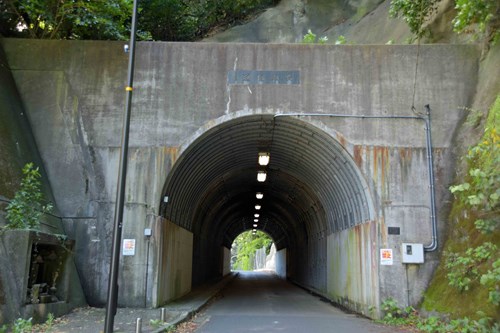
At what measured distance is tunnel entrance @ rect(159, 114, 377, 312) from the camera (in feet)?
46.0

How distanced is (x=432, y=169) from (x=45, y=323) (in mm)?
10271

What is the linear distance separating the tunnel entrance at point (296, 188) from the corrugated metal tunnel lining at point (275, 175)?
4 centimetres

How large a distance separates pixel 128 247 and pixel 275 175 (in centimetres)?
1038

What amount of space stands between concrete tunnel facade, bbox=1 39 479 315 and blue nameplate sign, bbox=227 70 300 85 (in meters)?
0.04

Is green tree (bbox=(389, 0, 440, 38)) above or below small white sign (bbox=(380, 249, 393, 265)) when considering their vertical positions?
above

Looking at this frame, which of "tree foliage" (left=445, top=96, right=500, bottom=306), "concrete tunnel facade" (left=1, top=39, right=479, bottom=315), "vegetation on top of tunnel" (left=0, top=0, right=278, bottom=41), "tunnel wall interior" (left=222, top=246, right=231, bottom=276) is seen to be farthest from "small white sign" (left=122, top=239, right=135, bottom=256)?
"tunnel wall interior" (left=222, top=246, right=231, bottom=276)

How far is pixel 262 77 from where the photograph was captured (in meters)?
14.1

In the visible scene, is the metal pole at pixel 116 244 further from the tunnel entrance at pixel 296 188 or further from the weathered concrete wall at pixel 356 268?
the weathered concrete wall at pixel 356 268

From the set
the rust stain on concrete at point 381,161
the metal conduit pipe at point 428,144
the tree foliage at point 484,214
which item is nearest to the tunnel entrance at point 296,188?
the metal conduit pipe at point 428,144

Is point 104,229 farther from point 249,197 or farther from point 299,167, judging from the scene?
point 249,197

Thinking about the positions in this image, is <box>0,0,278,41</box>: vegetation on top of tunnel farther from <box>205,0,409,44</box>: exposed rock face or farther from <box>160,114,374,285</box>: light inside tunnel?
<box>205,0,409,44</box>: exposed rock face

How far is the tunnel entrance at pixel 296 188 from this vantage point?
46.0ft

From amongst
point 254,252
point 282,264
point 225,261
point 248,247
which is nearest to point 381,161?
point 282,264

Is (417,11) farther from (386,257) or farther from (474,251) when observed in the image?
(474,251)
